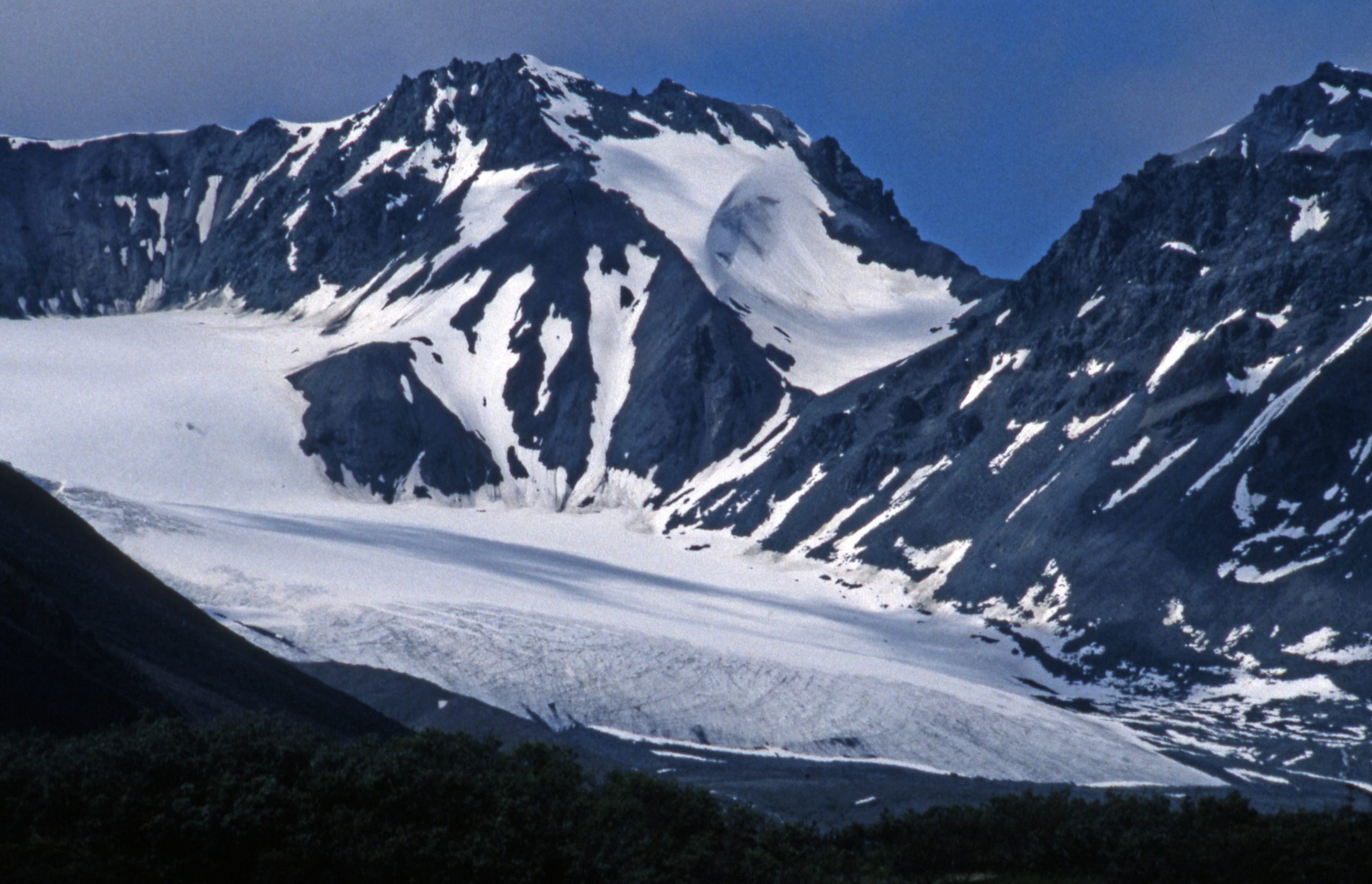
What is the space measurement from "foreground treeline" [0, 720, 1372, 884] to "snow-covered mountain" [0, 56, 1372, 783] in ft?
87.7

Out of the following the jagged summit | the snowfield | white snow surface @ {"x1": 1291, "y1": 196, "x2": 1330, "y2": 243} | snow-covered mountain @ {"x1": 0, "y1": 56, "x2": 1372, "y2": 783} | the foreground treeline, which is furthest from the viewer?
the jagged summit

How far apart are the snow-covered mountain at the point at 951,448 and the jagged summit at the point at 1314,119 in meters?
0.43

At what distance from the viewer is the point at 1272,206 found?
14512 cm

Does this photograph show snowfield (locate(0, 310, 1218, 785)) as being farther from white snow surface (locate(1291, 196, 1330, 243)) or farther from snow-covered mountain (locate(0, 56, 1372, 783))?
white snow surface (locate(1291, 196, 1330, 243))

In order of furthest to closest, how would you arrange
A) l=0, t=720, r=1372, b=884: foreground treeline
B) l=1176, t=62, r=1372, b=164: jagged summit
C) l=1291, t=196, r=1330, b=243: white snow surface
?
1. l=1176, t=62, r=1372, b=164: jagged summit
2. l=1291, t=196, r=1330, b=243: white snow surface
3. l=0, t=720, r=1372, b=884: foreground treeline

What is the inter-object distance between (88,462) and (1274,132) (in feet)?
444

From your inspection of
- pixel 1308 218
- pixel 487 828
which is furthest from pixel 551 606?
pixel 1308 218

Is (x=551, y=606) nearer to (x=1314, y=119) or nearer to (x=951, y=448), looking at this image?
(x=951, y=448)

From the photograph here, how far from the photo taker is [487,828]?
3738cm

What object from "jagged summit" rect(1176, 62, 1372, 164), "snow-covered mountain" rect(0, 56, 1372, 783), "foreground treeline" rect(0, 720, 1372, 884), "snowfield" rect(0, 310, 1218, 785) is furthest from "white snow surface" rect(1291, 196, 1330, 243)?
"foreground treeline" rect(0, 720, 1372, 884)

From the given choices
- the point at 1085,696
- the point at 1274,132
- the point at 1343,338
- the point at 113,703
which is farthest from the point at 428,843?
the point at 1274,132

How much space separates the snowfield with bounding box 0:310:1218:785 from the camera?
73562 millimetres

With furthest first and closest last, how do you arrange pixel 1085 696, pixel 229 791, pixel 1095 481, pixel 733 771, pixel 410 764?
pixel 1095 481 < pixel 1085 696 < pixel 733 771 < pixel 410 764 < pixel 229 791

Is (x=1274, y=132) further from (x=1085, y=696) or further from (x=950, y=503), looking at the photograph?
(x=1085, y=696)
